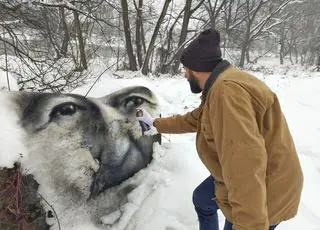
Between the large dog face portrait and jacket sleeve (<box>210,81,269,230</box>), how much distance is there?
171 cm

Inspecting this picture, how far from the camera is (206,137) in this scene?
209cm

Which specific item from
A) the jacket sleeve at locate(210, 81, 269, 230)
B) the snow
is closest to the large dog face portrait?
the snow

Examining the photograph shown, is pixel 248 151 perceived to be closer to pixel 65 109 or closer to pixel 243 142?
pixel 243 142

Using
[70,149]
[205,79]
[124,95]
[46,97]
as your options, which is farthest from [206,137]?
[124,95]

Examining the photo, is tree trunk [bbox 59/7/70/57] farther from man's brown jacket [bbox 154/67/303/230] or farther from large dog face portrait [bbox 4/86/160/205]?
man's brown jacket [bbox 154/67/303/230]

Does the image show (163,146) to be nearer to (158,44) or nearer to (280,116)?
(280,116)

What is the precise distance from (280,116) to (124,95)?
2.17 metres

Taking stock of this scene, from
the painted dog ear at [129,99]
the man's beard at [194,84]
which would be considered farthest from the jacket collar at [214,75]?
the painted dog ear at [129,99]

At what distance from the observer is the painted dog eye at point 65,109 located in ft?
10.8

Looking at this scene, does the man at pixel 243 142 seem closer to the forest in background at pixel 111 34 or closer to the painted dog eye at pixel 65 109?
the painted dog eye at pixel 65 109

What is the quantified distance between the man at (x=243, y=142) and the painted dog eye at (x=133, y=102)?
5.66 ft

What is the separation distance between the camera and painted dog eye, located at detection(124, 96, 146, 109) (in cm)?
391

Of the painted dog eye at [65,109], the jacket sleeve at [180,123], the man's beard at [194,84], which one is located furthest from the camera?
the painted dog eye at [65,109]

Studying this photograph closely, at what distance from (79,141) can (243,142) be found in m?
1.86
